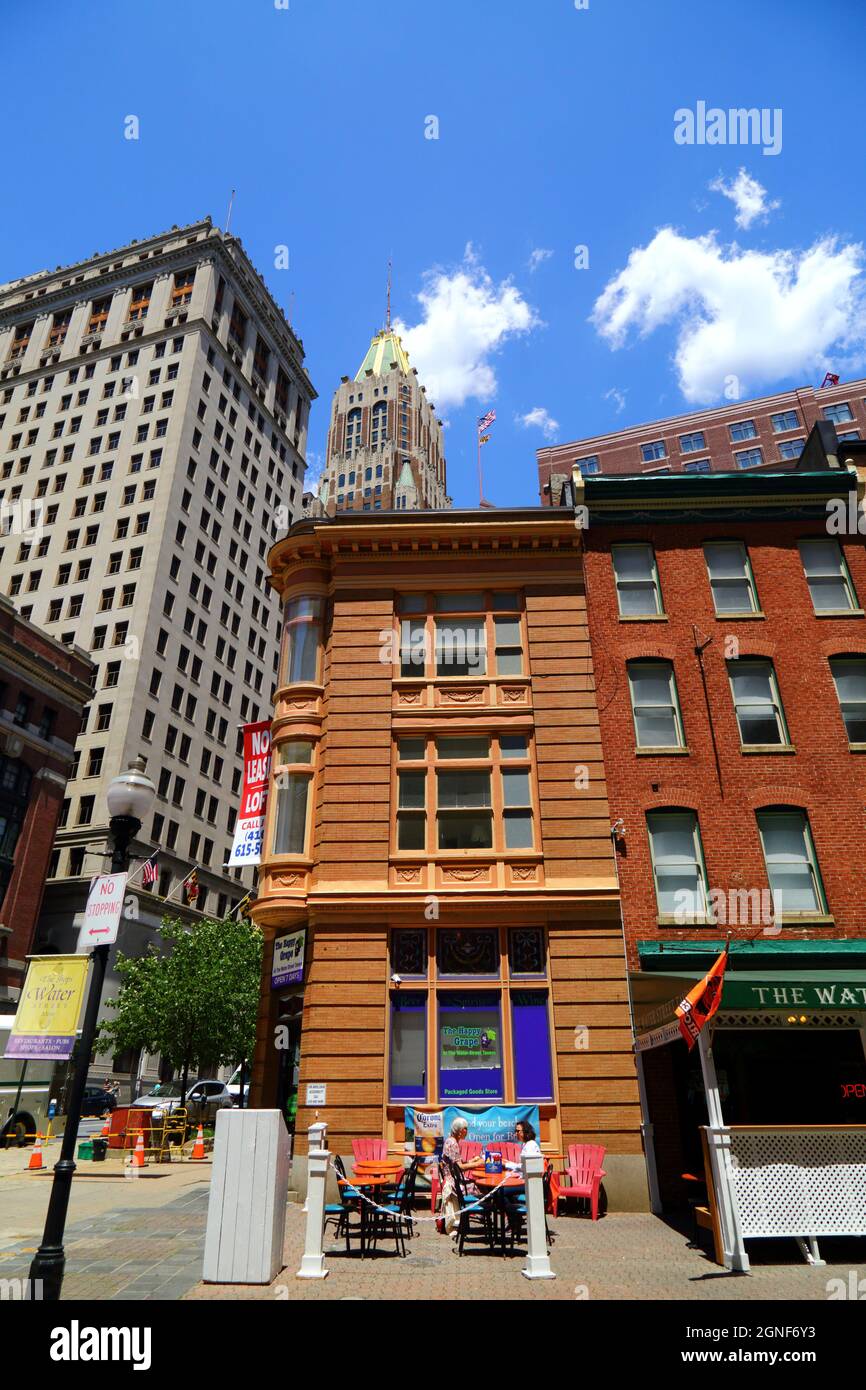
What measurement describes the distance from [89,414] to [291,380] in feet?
83.5

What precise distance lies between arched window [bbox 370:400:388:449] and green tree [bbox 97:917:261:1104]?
122 m

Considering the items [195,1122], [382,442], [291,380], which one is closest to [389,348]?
[382,442]

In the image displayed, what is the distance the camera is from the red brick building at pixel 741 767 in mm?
16109

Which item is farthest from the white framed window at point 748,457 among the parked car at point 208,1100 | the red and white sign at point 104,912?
the red and white sign at point 104,912

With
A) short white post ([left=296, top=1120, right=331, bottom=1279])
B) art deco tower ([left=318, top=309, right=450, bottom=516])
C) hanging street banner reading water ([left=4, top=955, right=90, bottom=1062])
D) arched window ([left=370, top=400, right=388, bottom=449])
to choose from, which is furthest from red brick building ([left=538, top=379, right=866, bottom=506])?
arched window ([left=370, top=400, right=388, bottom=449])

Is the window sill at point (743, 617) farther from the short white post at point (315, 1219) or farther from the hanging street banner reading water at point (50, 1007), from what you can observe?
the hanging street banner reading water at point (50, 1007)

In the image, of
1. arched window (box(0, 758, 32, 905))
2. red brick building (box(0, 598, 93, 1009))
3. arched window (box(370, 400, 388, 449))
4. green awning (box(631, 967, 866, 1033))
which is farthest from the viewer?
arched window (box(370, 400, 388, 449))

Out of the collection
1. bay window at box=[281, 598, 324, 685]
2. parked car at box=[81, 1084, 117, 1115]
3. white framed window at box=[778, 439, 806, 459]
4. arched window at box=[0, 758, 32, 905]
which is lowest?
parked car at box=[81, 1084, 117, 1115]

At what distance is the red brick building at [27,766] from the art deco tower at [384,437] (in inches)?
3422

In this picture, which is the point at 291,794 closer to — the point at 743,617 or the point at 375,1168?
the point at 375,1168

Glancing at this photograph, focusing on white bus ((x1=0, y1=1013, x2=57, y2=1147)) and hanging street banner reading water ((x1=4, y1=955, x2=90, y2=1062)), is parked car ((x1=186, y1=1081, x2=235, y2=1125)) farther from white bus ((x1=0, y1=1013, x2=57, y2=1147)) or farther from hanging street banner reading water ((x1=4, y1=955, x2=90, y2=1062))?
hanging street banner reading water ((x1=4, y1=955, x2=90, y2=1062))

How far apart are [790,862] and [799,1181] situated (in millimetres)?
8248

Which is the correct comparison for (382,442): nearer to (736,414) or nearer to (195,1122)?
(736,414)

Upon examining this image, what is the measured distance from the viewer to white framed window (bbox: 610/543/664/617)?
69.2 ft
